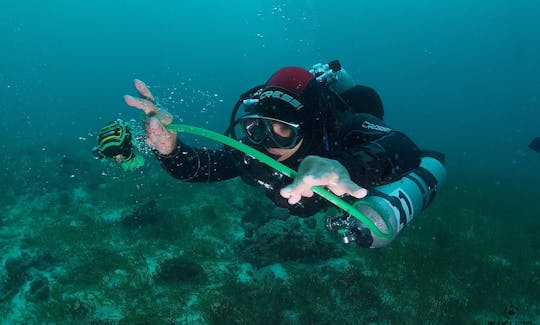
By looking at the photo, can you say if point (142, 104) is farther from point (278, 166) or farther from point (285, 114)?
point (278, 166)

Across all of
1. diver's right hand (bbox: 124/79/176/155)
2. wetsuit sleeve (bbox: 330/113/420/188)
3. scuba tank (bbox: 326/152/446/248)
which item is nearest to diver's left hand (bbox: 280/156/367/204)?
wetsuit sleeve (bbox: 330/113/420/188)

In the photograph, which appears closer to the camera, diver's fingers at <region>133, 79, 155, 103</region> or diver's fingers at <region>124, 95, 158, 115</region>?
diver's fingers at <region>124, 95, 158, 115</region>

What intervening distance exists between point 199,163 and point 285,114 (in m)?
1.66

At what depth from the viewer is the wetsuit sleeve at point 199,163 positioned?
3.88 m

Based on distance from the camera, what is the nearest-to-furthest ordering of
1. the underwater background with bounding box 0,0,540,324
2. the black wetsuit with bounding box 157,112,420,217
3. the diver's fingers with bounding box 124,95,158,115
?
the black wetsuit with bounding box 157,112,420,217, the diver's fingers with bounding box 124,95,158,115, the underwater background with bounding box 0,0,540,324

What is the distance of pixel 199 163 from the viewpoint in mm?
4207

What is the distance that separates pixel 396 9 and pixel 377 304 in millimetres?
193340

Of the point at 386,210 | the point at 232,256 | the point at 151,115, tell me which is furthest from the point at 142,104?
the point at 232,256

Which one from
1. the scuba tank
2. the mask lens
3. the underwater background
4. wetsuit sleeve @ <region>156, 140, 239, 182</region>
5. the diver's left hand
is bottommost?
the underwater background

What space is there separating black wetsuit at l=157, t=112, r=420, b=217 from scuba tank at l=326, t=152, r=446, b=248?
27 cm

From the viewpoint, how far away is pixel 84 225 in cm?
1184

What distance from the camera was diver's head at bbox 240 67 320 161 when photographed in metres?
3.07

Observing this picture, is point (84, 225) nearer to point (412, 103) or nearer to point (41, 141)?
point (41, 141)

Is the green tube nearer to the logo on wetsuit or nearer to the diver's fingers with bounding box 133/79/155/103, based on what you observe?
the diver's fingers with bounding box 133/79/155/103
